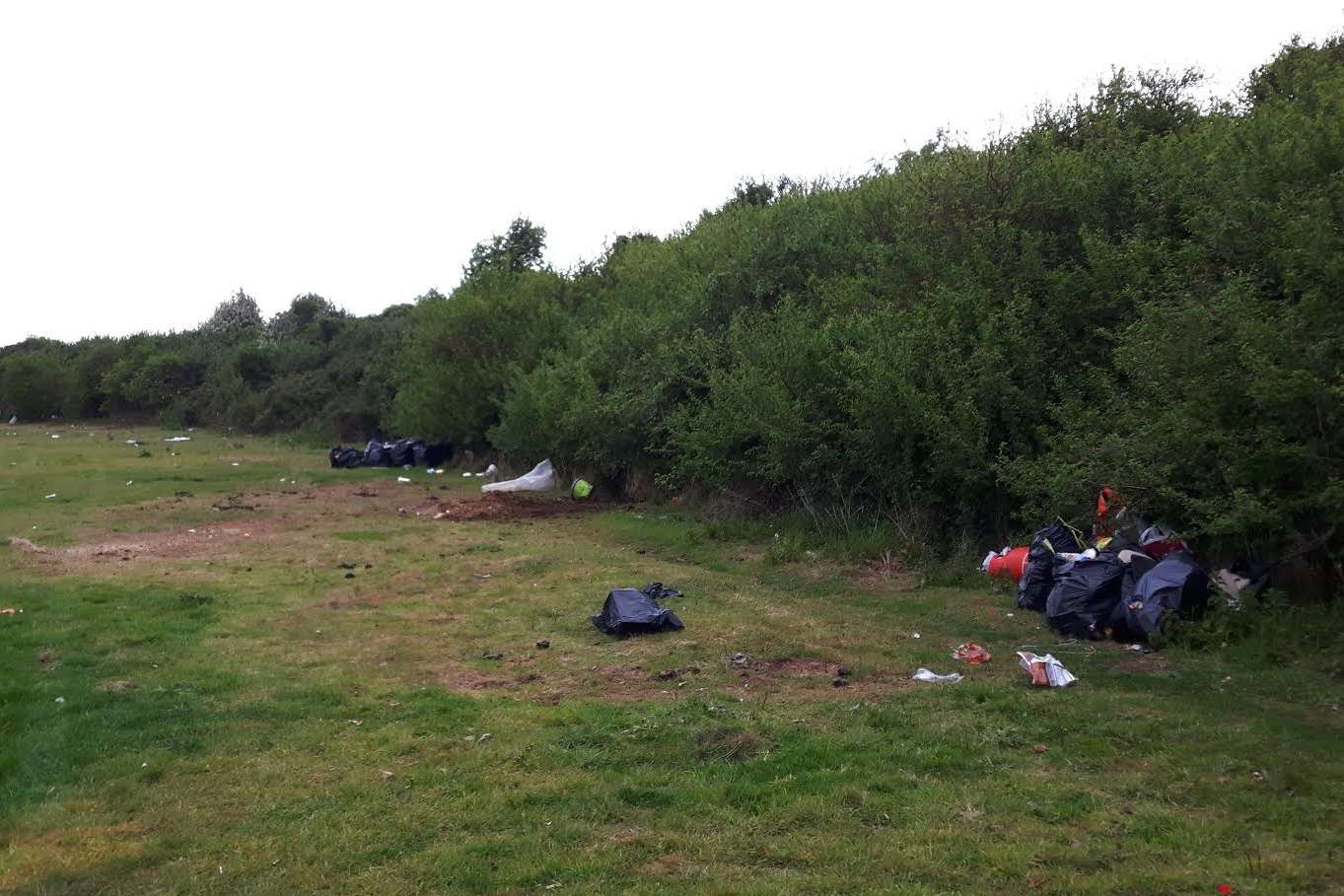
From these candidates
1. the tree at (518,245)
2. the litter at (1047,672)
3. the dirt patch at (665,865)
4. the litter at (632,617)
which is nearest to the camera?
the dirt patch at (665,865)

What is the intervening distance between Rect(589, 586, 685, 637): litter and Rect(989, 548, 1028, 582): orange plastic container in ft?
12.3

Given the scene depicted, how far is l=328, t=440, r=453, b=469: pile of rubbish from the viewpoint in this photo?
28969 millimetres

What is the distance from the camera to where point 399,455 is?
2972 cm

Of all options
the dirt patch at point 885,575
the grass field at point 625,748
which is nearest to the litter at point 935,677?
the grass field at point 625,748

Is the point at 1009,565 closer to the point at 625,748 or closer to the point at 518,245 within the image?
the point at 625,748

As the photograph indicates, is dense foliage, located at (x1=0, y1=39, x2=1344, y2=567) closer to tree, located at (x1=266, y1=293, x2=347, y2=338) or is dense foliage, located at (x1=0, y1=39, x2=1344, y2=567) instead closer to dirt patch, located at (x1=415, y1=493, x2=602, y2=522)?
dirt patch, located at (x1=415, y1=493, x2=602, y2=522)

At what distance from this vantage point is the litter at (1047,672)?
7059mm

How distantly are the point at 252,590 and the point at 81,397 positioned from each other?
52917 millimetres

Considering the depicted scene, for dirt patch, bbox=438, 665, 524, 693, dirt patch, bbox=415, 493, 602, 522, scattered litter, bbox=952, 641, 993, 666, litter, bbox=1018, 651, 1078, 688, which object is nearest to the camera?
litter, bbox=1018, 651, 1078, 688

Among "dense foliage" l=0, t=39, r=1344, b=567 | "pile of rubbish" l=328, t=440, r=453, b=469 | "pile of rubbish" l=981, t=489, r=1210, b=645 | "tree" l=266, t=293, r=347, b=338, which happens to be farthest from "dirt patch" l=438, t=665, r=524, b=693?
"tree" l=266, t=293, r=347, b=338

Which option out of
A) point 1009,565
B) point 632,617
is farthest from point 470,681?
point 1009,565

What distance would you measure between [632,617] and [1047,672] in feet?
11.6

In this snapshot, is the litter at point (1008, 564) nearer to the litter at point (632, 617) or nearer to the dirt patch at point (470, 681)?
the litter at point (632, 617)

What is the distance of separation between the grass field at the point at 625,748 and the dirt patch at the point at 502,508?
6.54 meters
